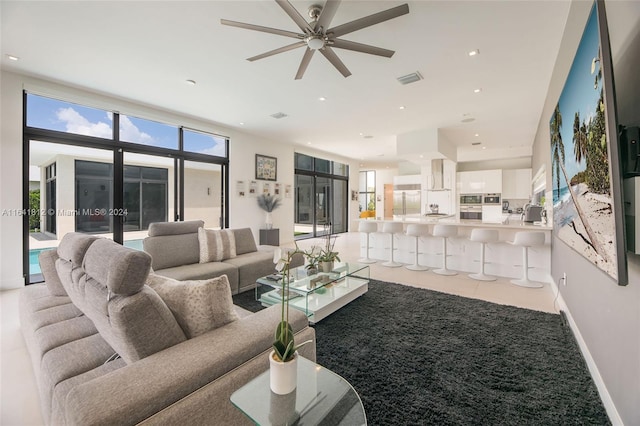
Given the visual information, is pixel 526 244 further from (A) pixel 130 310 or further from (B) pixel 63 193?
(B) pixel 63 193

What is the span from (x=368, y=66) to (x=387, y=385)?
3554 millimetres

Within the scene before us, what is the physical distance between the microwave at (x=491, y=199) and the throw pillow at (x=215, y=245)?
826 cm

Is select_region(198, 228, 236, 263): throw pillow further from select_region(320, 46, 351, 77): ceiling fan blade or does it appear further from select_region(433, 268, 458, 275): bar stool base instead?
select_region(433, 268, 458, 275): bar stool base

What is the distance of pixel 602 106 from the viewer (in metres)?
1.28

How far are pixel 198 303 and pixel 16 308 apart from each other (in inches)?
139

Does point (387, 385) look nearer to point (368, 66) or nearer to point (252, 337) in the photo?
point (252, 337)

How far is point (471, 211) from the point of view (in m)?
9.11

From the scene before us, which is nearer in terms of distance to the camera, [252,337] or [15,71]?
[252,337]

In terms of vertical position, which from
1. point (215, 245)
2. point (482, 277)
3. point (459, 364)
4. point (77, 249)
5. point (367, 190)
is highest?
point (367, 190)

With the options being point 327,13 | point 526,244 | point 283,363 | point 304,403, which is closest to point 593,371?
point 304,403

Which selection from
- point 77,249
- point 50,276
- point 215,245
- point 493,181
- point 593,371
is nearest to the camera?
point 77,249

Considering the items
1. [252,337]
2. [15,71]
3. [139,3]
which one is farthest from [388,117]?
[15,71]

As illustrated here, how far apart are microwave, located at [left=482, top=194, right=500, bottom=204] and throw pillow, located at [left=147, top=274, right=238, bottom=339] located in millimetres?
9448

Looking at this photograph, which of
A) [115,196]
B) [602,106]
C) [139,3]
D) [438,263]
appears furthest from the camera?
[438,263]
